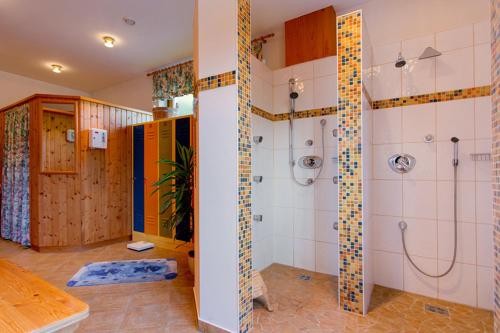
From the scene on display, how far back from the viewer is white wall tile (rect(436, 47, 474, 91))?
2.01 meters

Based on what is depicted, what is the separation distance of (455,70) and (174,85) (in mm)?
3590

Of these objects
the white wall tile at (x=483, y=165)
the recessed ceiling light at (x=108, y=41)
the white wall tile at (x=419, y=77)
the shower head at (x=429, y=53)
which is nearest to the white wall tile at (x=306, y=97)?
the white wall tile at (x=419, y=77)

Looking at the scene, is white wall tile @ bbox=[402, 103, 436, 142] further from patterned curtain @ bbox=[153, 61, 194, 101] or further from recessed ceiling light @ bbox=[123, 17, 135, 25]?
recessed ceiling light @ bbox=[123, 17, 135, 25]

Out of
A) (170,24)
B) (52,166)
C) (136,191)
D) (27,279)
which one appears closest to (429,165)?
(27,279)

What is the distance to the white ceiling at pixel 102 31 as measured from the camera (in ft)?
9.04

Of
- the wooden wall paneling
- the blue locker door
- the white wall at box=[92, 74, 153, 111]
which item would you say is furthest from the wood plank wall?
the white wall at box=[92, 74, 153, 111]

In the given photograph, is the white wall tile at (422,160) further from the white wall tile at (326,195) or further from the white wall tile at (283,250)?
the white wall tile at (283,250)

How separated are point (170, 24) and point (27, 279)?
3.04 m

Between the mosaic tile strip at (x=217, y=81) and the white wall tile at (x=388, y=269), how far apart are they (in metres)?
2.00

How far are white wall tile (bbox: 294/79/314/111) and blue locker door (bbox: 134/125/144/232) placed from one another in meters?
2.45

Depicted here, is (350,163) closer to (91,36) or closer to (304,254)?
(304,254)

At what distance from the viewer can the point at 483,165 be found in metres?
1.94

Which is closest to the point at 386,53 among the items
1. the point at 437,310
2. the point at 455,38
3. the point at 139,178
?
the point at 455,38

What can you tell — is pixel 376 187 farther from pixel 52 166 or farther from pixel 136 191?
pixel 52 166
